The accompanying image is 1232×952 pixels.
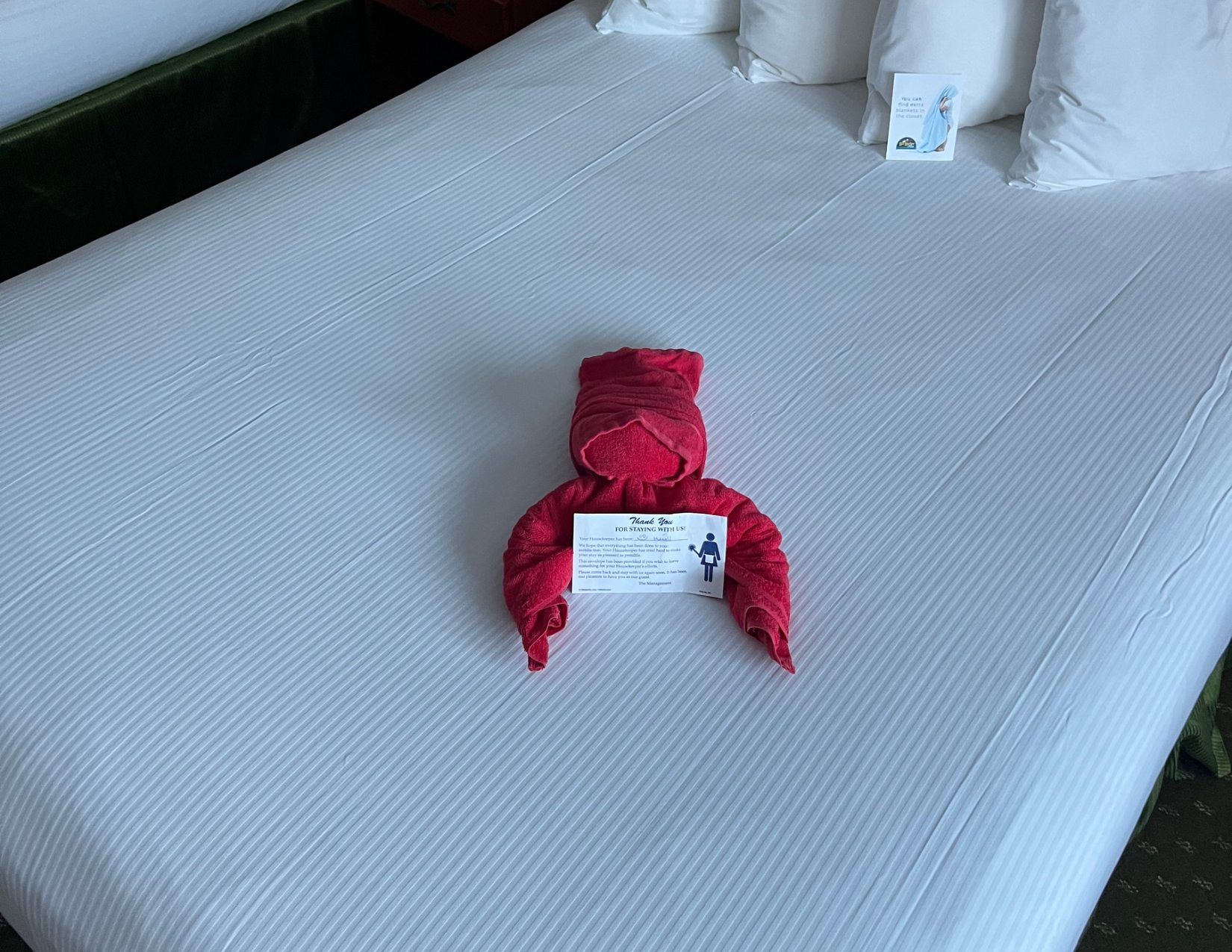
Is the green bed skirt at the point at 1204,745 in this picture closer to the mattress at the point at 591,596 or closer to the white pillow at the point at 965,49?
the mattress at the point at 591,596

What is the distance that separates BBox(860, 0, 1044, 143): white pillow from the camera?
1612 millimetres

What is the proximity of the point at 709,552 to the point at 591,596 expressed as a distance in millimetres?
134

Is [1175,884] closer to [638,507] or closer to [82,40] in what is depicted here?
[638,507]

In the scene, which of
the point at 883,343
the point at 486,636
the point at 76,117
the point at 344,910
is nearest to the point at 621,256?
the point at 883,343

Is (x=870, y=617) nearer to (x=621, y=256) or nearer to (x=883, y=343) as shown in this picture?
(x=883, y=343)

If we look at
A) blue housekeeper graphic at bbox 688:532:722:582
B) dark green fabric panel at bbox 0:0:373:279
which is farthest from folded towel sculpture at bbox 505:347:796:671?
dark green fabric panel at bbox 0:0:373:279

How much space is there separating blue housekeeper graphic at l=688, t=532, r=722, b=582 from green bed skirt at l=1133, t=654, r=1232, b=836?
78 centimetres

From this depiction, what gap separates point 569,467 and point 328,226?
0.60 meters

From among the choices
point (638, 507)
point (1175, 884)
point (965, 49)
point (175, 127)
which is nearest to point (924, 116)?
point (965, 49)

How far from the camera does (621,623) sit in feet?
3.60

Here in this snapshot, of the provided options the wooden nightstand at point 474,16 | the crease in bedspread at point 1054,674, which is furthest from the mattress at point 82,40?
the crease in bedspread at point 1054,674

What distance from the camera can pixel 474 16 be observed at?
243 centimetres

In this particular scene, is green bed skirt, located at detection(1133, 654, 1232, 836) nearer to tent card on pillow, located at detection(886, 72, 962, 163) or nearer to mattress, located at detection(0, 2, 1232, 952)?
mattress, located at detection(0, 2, 1232, 952)

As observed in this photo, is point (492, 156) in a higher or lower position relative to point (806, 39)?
lower
